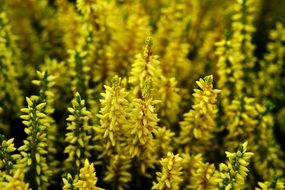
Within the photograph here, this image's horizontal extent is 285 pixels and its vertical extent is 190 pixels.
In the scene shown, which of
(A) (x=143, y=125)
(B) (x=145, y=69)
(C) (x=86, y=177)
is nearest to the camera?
(C) (x=86, y=177)

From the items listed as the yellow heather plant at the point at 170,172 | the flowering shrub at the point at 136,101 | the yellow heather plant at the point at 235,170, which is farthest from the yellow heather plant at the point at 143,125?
the yellow heather plant at the point at 235,170

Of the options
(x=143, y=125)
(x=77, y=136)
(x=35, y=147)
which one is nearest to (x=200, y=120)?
(x=143, y=125)

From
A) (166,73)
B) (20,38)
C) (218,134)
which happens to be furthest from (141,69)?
(20,38)

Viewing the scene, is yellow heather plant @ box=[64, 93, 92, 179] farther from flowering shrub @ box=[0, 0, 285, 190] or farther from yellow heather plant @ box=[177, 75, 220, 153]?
yellow heather plant @ box=[177, 75, 220, 153]

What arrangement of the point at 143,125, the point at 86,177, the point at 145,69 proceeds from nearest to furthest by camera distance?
the point at 86,177, the point at 143,125, the point at 145,69

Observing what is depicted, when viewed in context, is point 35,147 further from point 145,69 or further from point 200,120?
point 200,120

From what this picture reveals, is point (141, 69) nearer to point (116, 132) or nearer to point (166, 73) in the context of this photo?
point (116, 132)

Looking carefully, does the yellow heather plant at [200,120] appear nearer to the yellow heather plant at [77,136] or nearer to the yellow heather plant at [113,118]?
the yellow heather plant at [113,118]

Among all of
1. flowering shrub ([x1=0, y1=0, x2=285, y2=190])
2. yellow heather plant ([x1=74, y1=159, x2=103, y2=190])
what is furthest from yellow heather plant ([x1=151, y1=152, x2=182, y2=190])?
yellow heather plant ([x1=74, y1=159, x2=103, y2=190])
